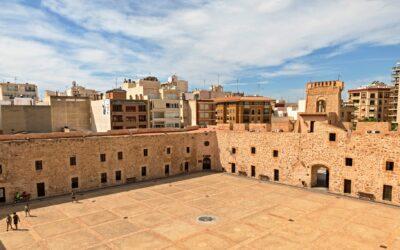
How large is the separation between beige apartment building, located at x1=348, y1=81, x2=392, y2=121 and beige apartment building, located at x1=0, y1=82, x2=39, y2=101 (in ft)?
382

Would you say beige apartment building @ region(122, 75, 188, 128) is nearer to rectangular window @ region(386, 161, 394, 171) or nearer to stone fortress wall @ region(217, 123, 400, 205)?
stone fortress wall @ region(217, 123, 400, 205)

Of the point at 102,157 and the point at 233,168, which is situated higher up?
the point at 102,157

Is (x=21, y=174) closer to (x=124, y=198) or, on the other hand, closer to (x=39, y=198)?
(x=39, y=198)

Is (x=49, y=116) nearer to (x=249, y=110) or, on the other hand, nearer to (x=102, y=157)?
(x=102, y=157)

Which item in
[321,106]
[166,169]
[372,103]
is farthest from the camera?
[372,103]

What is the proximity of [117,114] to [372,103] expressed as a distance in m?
86.5

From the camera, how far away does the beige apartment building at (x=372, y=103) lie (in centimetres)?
9588

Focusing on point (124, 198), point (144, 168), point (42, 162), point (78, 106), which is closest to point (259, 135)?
point (144, 168)

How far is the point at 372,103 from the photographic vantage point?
97.6 m

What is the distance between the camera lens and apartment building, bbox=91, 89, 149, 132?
63.7 m

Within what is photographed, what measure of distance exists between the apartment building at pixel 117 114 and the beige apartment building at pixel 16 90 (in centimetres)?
4518

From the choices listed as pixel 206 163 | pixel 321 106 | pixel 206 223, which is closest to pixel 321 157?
pixel 321 106

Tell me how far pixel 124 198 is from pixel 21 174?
12482 millimetres

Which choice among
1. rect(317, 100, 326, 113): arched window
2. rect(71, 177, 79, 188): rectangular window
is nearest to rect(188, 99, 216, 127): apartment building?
rect(317, 100, 326, 113): arched window
